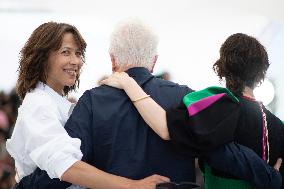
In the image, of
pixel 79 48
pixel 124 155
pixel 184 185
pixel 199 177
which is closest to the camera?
pixel 184 185

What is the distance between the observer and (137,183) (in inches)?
58.2

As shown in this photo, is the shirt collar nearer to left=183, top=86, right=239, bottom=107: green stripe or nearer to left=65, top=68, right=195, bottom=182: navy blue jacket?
left=65, top=68, right=195, bottom=182: navy blue jacket

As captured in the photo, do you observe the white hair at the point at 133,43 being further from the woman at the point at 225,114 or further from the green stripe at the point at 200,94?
the green stripe at the point at 200,94

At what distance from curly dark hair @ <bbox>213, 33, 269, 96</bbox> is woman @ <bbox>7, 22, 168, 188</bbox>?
506 mm

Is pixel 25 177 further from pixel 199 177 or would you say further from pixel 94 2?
pixel 94 2

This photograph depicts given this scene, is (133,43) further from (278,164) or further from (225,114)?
(278,164)

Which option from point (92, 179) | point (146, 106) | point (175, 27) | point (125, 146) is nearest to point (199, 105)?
point (146, 106)

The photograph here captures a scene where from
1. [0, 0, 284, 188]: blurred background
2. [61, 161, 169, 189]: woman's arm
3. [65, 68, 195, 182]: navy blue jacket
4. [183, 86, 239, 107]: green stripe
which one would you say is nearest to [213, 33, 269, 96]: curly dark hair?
[183, 86, 239, 107]: green stripe

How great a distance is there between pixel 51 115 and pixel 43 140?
0.10 m

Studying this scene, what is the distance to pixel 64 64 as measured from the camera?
184 centimetres

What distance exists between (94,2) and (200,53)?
6.26 feet

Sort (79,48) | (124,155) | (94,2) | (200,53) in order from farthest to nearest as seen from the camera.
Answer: (200,53)
(94,2)
(79,48)
(124,155)

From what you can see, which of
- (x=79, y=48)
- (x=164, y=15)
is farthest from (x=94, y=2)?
(x=79, y=48)

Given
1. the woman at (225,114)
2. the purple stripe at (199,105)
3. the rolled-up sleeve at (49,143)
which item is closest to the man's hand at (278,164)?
the woman at (225,114)
